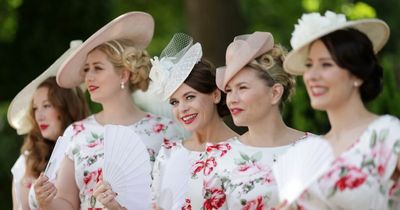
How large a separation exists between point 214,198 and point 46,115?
83.3 inches

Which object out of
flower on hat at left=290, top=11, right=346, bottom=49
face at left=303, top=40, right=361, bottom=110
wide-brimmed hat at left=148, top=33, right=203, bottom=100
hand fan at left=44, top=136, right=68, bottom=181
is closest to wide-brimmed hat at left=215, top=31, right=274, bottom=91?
wide-brimmed hat at left=148, top=33, right=203, bottom=100

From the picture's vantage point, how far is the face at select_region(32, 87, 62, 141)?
6973 mm

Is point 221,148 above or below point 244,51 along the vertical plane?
below

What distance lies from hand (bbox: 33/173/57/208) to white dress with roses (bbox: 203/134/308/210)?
1128mm

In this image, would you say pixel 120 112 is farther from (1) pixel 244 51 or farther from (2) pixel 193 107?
(1) pixel 244 51

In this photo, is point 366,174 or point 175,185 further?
point 175,185

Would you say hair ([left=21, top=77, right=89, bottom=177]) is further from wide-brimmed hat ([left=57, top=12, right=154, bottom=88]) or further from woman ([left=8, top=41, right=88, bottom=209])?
wide-brimmed hat ([left=57, top=12, right=154, bottom=88])

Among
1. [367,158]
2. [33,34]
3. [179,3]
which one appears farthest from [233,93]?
[179,3]

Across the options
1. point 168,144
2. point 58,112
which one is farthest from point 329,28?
point 58,112

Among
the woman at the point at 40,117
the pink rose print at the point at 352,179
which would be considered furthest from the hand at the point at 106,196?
the pink rose print at the point at 352,179

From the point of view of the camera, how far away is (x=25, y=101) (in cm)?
718

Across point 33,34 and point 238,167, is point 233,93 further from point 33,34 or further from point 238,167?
point 33,34

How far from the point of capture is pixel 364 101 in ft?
14.6

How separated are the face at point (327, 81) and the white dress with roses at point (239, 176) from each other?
80 centimetres
